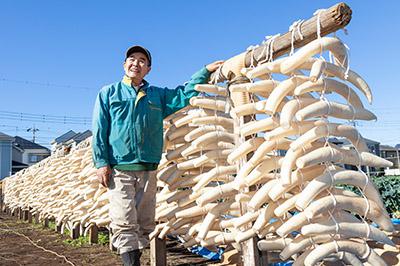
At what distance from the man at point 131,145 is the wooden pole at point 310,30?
49cm

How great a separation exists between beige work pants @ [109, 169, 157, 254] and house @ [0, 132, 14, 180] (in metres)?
27.3

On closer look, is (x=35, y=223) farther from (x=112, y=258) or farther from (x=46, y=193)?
(x=112, y=258)

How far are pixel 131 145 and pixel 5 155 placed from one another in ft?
90.7

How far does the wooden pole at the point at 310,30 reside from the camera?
1552mm

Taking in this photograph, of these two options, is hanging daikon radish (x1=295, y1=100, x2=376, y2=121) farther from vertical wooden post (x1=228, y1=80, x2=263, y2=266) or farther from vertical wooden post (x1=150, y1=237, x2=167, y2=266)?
vertical wooden post (x1=150, y1=237, x2=167, y2=266)

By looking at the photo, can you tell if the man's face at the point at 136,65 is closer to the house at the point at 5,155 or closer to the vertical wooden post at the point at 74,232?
the vertical wooden post at the point at 74,232

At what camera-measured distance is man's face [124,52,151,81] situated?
2.58 metres

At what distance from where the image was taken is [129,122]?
243 cm

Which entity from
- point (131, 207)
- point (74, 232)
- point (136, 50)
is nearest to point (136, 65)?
point (136, 50)

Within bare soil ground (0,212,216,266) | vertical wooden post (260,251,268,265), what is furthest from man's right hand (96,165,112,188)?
bare soil ground (0,212,216,266)

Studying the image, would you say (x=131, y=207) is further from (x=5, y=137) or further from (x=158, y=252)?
(x=5, y=137)

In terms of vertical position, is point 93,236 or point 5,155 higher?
point 5,155

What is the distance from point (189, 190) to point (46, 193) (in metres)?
6.00

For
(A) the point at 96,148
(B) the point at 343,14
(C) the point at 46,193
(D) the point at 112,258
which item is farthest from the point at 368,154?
(C) the point at 46,193
